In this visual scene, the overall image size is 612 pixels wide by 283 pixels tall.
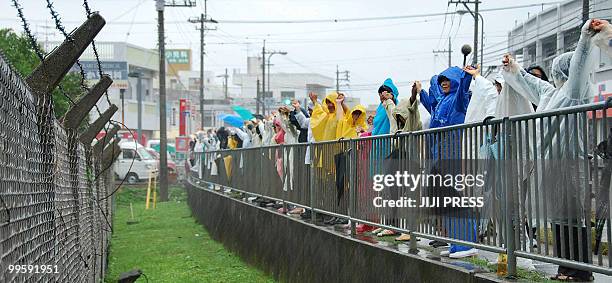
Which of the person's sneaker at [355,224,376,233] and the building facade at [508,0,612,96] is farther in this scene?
the building facade at [508,0,612,96]

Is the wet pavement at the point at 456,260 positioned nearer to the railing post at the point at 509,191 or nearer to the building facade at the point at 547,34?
the railing post at the point at 509,191

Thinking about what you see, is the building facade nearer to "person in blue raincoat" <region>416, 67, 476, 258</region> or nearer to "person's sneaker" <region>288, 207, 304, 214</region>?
"person's sneaker" <region>288, 207, 304, 214</region>

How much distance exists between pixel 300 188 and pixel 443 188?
4652mm

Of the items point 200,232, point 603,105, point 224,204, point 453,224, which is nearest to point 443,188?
point 453,224

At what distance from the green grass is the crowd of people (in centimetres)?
172

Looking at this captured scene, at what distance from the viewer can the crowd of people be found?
18.5 ft

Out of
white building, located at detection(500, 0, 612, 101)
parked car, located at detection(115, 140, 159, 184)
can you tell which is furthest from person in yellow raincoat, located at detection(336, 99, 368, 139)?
parked car, located at detection(115, 140, 159, 184)

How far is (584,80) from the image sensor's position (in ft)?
19.1

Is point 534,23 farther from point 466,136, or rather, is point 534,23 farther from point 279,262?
point 466,136

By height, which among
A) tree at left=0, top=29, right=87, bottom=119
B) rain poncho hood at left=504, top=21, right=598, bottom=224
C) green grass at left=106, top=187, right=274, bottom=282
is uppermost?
tree at left=0, top=29, right=87, bottom=119

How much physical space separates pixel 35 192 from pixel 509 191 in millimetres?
2884

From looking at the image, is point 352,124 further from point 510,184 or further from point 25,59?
point 25,59

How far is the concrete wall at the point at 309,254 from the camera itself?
246 inches

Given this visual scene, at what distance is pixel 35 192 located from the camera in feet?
12.8
